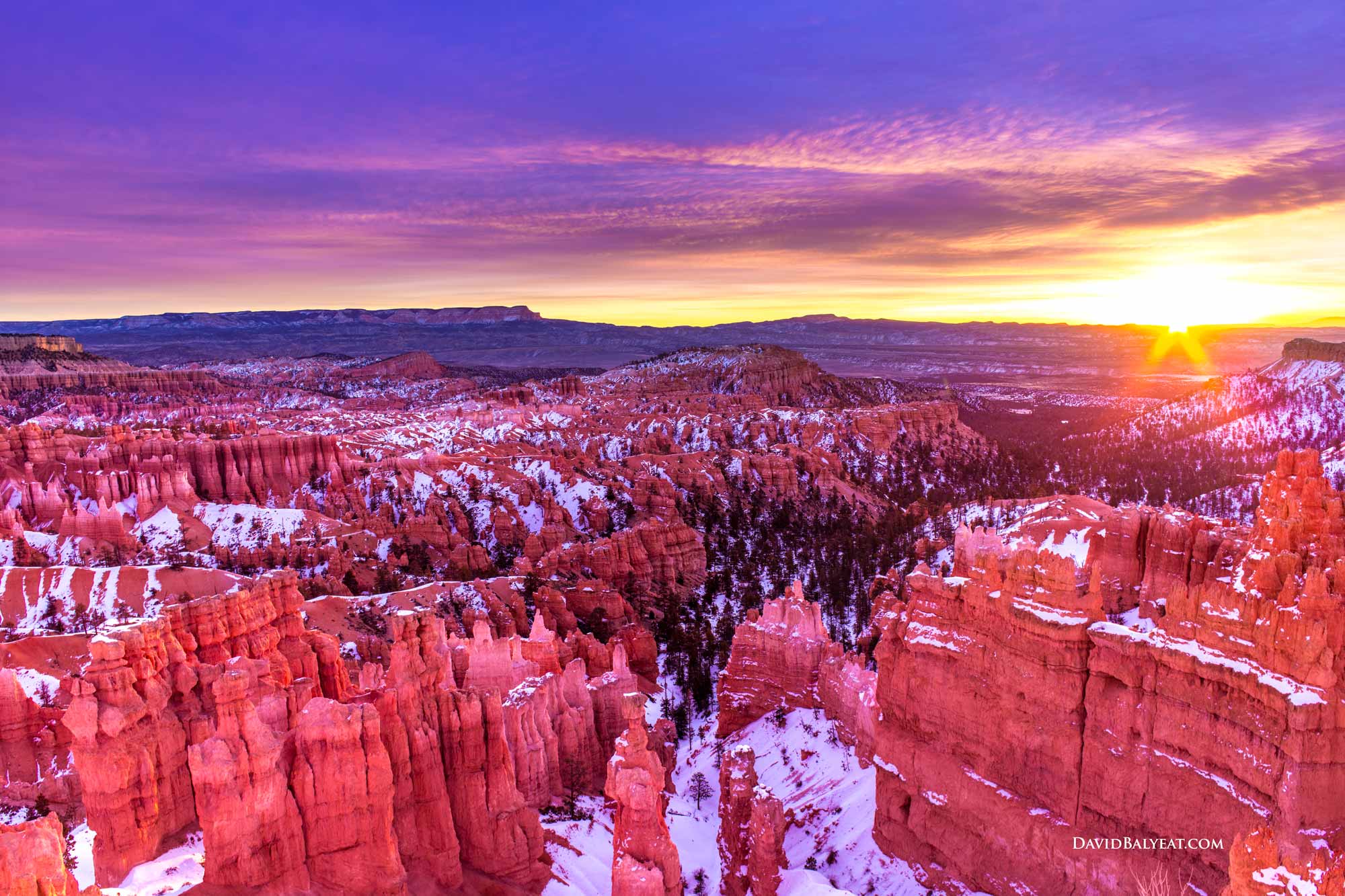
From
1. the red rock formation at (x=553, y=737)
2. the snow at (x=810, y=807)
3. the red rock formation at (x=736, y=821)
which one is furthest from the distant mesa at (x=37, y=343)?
the red rock formation at (x=736, y=821)

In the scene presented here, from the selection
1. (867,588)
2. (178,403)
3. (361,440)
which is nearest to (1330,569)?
(867,588)

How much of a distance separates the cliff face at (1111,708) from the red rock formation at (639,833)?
6413 millimetres

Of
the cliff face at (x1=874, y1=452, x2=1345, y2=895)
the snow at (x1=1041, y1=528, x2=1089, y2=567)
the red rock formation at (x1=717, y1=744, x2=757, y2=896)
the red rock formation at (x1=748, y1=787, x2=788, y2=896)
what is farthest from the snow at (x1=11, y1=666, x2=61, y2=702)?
the snow at (x1=1041, y1=528, x2=1089, y2=567)

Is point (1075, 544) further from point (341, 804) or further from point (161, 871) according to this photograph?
point (161, 871)

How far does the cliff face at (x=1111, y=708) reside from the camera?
12336mm

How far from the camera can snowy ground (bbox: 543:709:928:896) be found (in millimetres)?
17875

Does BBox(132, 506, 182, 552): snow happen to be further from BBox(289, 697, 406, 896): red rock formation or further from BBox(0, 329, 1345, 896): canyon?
BBox(289, 697, 406, 896): red rock formation

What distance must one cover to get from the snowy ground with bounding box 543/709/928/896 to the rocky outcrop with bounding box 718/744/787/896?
1.53 ft

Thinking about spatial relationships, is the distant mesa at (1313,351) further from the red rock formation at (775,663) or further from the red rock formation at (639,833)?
the red rock formation at (639,833)

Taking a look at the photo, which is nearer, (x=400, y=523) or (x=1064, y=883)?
(x=1064, y=883)

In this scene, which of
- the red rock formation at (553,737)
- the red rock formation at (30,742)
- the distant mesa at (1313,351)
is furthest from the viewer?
the distant mesa at (1313,351)

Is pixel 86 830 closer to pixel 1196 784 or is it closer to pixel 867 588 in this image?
pixel 1196 784

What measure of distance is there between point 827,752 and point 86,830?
58.5 ft

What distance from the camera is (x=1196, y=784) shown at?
43.6ft
